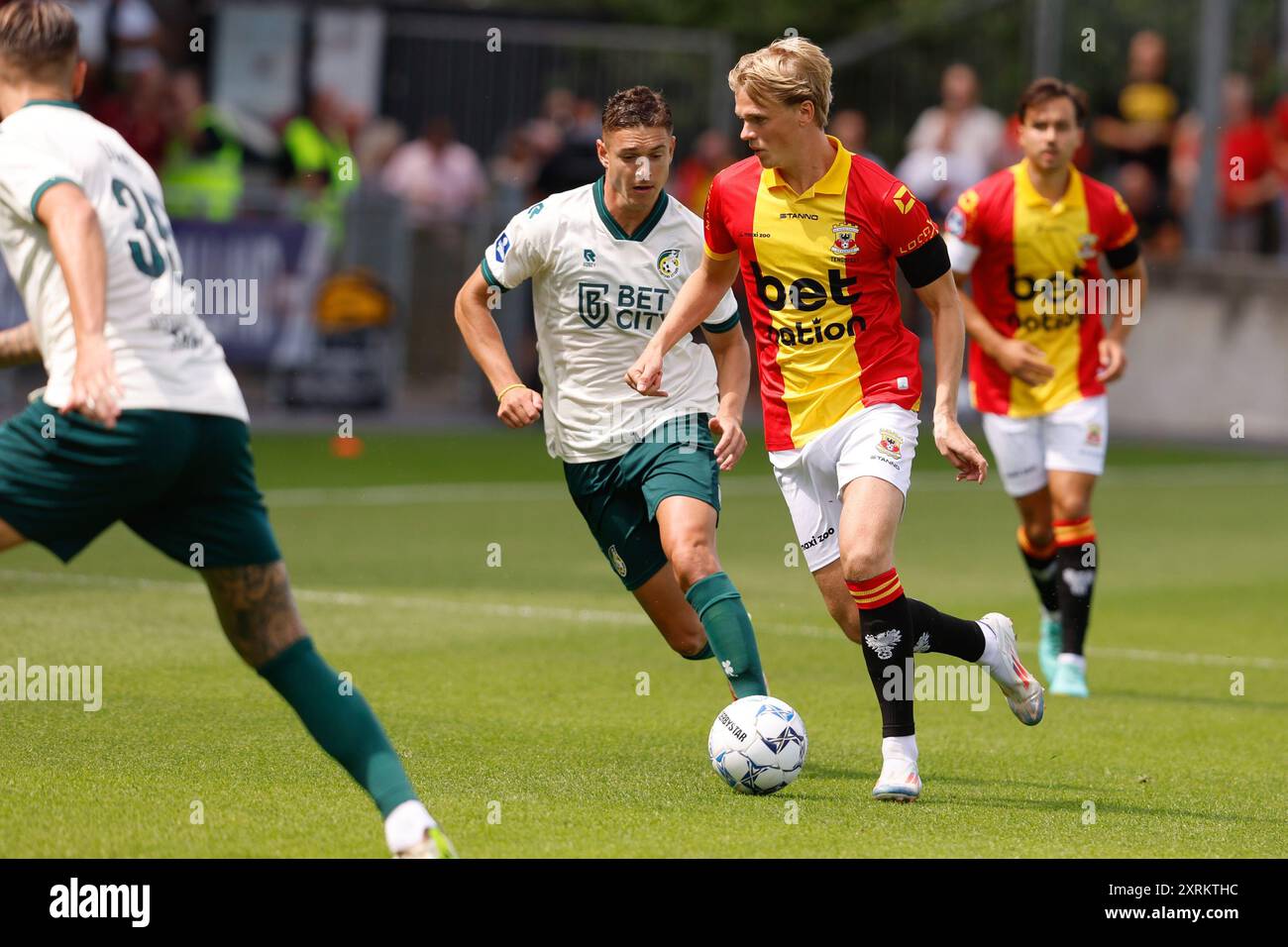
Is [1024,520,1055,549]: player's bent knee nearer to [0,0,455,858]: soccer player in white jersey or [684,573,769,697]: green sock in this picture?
[684,573,769,697]: green sock

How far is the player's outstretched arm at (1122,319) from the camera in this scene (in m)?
9.72

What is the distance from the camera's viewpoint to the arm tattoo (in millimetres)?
5387

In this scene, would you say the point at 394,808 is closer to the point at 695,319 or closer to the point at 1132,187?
the point at 695,319

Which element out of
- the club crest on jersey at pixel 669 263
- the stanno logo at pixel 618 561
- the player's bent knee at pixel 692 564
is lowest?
the stanno logo at pixel 618 561

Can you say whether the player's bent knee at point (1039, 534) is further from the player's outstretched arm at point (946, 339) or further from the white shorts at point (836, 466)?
the player's outstretched arm at point (946, 339)

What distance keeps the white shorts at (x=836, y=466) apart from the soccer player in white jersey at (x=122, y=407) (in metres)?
2.16

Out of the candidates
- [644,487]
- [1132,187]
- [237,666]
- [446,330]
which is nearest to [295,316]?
[446,330]

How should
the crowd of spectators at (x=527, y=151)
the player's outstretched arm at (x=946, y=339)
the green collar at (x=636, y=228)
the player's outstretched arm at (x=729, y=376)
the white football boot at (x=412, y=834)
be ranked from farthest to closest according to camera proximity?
1. the crowd of spectators at (x=527, y=151)
2. the green collar at (x=636, y=228)
3. the player's outstretched arm at (x=729, y=376)
4. the player's outstretched arm at (x=946, y=339)
5. the white football boot at (x=412, y=834)

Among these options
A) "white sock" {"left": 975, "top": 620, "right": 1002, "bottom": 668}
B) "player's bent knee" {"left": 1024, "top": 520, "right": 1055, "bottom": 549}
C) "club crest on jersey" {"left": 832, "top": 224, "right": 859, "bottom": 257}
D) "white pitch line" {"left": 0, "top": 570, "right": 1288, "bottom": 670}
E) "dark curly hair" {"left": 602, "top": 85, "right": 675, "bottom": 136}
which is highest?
"dark curly hair" {"left": 602, "top": 85, "right": 675, "bottom": 136}

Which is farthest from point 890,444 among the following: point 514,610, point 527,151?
point 527,151

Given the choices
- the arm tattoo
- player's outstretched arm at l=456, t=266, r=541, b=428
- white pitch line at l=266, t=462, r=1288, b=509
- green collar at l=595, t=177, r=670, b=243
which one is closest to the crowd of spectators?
white pitch line at l=266, t=462, r=1288, b=509

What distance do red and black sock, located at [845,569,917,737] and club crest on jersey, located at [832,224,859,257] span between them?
3.55 feet

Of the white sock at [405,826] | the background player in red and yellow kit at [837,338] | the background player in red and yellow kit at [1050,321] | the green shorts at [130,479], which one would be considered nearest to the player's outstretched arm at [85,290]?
the green shorts at [130,479]
